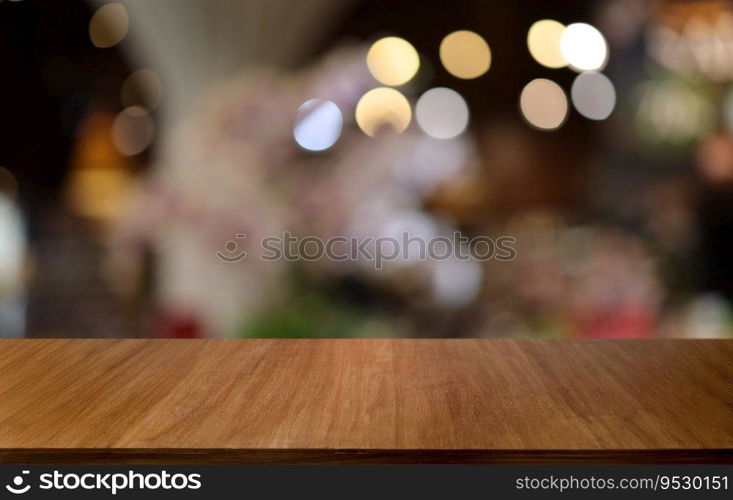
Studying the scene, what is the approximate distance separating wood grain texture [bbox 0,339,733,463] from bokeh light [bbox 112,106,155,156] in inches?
78.1

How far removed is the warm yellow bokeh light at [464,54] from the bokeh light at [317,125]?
1.25 ft

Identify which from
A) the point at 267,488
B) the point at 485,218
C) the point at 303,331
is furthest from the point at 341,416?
the point at 485,218

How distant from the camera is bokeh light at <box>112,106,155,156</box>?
262 cm

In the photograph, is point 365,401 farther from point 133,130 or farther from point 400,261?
point 133,130

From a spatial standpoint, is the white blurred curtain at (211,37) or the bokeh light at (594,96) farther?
the bokeh light at (594,96)

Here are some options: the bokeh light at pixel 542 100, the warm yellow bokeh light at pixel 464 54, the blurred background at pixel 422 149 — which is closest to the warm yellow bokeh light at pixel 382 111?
the blurred background at pixel 422 149

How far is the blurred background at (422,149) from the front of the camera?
2.48 metres

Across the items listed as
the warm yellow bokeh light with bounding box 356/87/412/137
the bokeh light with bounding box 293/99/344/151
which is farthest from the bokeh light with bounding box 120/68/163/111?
the warm yellow bokeh light with bounding box 356/87/412/137

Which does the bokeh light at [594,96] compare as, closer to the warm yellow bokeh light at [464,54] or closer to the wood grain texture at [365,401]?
the warm yellow bokeh light at [464,54]

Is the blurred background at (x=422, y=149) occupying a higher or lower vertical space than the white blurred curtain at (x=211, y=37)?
lower

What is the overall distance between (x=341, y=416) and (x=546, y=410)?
110 mm

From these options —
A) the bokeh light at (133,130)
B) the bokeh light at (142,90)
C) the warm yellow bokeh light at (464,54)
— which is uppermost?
the warm yellow bokeh light at (464,54)

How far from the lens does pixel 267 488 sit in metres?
0.42

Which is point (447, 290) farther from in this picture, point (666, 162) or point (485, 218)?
point (666, 162)
